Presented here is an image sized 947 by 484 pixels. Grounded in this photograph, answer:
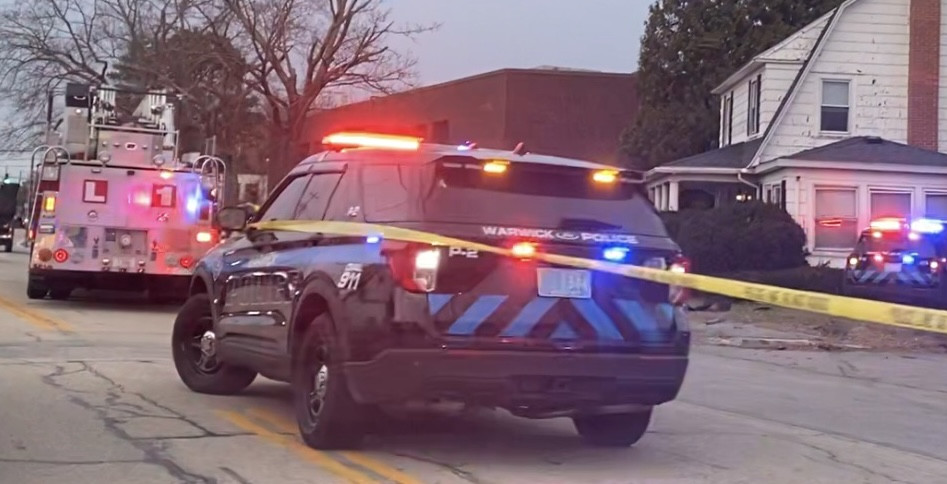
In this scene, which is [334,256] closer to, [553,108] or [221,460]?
[221,460]

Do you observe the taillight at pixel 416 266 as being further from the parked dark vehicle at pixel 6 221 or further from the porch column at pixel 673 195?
the parked dark vehicle at pixel 6 221

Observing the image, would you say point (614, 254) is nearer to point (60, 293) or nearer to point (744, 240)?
point (60, 293)

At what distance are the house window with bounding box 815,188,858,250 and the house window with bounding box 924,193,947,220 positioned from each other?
62.4 inches

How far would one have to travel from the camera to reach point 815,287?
75.6ft

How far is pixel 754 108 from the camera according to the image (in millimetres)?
31953

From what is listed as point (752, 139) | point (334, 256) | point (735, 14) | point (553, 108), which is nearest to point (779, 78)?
point (752, 139)

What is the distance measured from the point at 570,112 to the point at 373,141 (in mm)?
43549

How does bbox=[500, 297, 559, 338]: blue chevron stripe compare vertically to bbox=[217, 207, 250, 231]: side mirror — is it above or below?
below

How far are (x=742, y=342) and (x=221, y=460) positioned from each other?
38.5 feet

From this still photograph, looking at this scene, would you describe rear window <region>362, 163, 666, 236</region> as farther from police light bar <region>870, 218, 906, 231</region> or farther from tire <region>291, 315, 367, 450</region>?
police light bar <region>870, 218, 906, 231</region>

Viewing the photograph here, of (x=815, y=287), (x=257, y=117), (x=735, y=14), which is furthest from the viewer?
(x=257, y=117)

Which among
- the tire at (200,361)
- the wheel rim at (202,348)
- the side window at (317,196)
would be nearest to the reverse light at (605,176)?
the side window at (317,196)

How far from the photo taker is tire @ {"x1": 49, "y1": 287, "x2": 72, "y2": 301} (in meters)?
18.4

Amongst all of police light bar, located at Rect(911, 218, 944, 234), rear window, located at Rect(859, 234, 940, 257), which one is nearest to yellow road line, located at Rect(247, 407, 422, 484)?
rear window, located at Rect(859, 234, 940, 257)
